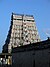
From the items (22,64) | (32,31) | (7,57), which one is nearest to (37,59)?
(22,64)

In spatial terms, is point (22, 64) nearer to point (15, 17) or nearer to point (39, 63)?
point (39, 63)

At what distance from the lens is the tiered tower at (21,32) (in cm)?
14150

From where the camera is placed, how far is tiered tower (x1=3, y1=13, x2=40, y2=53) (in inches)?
5571

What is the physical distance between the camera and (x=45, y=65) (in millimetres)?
59062

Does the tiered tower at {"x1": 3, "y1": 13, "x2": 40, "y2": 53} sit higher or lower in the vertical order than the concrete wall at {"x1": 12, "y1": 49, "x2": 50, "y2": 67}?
higher

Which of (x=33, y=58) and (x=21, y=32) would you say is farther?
(x=21, y=32)

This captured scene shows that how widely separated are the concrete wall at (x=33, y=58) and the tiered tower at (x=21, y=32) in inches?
2579

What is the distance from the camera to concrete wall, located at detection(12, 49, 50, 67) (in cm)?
5919

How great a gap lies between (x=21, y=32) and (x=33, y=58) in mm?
82170

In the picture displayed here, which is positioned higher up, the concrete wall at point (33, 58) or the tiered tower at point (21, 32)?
the tiered tower at point (21, 32)

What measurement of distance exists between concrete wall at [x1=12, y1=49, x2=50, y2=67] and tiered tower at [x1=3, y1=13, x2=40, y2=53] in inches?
2579

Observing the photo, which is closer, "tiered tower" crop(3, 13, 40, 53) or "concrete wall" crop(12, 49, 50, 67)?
"concrete wall" crop(12, 49, 50, 67)

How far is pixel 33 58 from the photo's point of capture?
212 feet

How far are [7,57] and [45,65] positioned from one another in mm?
43910
